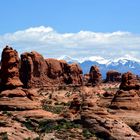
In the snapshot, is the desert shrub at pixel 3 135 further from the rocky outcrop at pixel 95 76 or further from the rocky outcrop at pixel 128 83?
the rocky outcrop at pixel 95 76

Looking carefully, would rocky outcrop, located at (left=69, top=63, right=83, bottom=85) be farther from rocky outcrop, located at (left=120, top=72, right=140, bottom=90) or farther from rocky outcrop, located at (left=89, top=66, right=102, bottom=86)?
rocky outcrop, located at (left=120, top=72, right=140, bottom=90)

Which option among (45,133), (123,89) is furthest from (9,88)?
(123,89)

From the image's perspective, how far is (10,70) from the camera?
9644cm

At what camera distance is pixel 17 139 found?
75.7 m

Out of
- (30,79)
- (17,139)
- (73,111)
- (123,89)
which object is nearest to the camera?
(17,139)

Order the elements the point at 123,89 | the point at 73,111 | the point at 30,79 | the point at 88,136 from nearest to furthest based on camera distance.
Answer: the point at 88,136, the point at 73,111, the point at 123,89, the point at 30,79

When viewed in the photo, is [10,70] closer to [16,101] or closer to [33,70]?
[16,101]

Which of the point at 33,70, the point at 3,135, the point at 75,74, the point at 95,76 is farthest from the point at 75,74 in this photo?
the point at 3,135

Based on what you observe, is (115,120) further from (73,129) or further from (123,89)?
(123,89)

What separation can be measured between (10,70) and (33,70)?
60813 millimetres

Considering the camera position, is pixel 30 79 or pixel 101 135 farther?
pixel 30 79

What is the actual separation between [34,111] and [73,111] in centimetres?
683

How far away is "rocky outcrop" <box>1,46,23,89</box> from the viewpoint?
93.4m

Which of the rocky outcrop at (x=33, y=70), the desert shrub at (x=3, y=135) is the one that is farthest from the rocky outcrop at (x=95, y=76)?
A: the desert shrub at (x=3, y=135)
